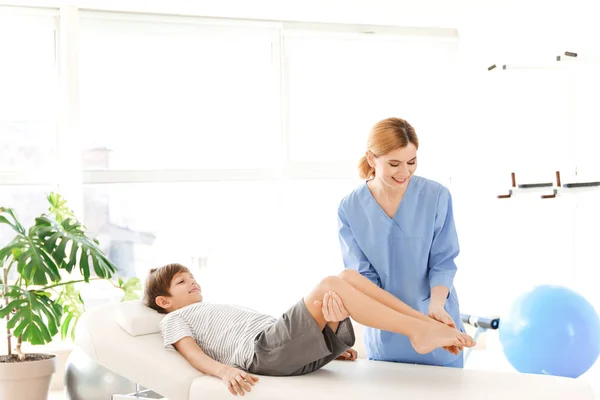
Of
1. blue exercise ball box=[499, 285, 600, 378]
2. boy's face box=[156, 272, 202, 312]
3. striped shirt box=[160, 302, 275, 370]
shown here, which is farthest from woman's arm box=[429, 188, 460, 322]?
boy's face box=[156, 272, 202, 312]

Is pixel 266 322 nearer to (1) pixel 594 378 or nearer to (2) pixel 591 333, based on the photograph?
(2) pixel 591 333

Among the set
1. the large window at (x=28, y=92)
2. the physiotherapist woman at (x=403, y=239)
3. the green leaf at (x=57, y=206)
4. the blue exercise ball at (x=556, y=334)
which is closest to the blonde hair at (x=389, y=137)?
the physiotherapist woman at (x=403, y=239)

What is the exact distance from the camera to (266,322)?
2.72 meters

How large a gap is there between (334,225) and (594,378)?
5.92 feet

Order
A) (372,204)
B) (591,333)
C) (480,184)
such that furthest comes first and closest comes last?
1. (480,184)
2. (591,333)
3. (372,204)

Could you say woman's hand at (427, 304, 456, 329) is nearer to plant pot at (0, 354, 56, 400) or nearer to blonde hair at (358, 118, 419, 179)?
blonde hair at (358, 118, 419, 179)

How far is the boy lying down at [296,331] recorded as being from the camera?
2.35 metres

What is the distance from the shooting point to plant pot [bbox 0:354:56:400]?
11.1 feet

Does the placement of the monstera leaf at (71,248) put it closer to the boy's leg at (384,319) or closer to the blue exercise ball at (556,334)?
the boy's leg at (384,319)

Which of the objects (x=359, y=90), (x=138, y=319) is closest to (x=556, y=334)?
(x=138, y=319)

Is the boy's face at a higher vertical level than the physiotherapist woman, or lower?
lower

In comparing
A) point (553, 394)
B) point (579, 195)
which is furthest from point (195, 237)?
point (553, 394)

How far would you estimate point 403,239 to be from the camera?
253cm

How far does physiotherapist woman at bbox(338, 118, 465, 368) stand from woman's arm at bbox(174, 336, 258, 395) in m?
0.47
